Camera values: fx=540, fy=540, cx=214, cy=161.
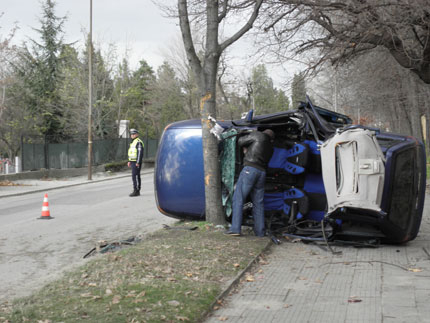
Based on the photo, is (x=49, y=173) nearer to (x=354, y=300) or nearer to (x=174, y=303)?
(x=174, y=303)

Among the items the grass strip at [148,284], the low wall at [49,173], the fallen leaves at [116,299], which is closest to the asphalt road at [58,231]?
the grass strip at [148,284]

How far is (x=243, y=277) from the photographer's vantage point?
20.8ft

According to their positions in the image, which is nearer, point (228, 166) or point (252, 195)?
point (252, 195)

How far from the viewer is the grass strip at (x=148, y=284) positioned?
4703 mm

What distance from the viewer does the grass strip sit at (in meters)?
4.70

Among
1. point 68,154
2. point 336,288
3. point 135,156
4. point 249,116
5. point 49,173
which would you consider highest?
point 249,116

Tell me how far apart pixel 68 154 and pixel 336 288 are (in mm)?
26043

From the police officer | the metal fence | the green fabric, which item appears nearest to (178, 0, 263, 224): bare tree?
the green fabric

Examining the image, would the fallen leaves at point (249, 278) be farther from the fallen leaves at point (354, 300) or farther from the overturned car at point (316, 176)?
the overturned car at point (316, 176)

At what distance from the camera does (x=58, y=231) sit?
10.5 metres

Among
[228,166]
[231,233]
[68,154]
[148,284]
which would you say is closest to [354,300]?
[148,284]

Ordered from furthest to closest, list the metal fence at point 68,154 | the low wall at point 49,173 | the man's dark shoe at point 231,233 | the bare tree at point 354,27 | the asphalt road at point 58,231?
1. the metal fence at point 68,154
2. the low wall at point 49,173
3. the bare tree at point 354,27
4. the man's dark shoe at point 231,233
5. the asphalt road at point 58,231

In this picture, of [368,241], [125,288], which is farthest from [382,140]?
[125,288]

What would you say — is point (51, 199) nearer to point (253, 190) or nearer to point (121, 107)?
point (253, 190)
